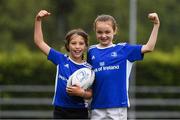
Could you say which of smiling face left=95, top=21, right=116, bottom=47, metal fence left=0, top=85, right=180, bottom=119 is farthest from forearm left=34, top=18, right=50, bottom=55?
metal fence left=0, top=85, right=180, bottom=119

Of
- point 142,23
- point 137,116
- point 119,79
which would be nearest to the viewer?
point 119,79

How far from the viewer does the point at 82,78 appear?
697 cm

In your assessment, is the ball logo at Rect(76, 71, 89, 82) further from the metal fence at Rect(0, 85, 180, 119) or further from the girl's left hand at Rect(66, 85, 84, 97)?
the metal fence at Rect(0, 85, 180, 119)

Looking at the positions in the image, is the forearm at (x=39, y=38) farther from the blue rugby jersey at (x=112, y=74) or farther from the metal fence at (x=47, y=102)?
the metal fence at (x=47, y=102)

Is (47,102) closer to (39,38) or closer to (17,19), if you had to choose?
(17,19)

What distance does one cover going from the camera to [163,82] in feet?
72.7

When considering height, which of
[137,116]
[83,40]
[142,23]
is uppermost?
[142,23]

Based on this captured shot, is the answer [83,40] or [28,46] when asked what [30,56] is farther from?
[83,40]

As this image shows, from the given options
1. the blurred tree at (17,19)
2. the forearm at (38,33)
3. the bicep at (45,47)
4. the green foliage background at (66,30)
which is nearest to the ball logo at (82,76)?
the bicep at (45,47)

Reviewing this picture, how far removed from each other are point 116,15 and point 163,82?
4477 millimetres

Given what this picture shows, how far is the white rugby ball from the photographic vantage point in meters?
6.97

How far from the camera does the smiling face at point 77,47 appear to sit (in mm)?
7078

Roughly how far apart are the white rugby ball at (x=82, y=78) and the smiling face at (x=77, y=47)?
0.14m

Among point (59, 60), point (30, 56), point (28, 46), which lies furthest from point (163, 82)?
point (59, 60)
